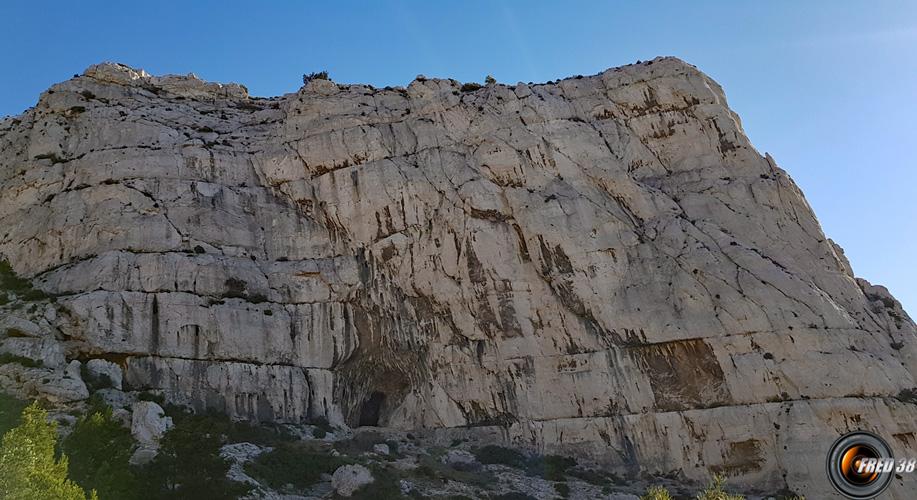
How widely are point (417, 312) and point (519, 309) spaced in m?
5.85

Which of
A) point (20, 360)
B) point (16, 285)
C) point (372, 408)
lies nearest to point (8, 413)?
point (20, 360)

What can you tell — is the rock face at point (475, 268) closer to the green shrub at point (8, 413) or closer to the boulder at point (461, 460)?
the boulder at point (461, 460)

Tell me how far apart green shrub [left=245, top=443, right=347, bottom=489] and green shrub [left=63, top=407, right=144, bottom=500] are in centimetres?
551

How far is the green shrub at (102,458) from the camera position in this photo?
2217 cm

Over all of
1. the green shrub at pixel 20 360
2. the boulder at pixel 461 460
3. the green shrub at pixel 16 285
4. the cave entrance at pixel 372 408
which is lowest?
the boulder at pixel 461 460

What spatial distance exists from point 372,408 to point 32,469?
27174 millimetres

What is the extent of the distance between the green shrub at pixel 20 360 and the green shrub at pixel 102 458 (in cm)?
924

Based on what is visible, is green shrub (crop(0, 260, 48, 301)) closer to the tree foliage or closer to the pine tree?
the tree foliage

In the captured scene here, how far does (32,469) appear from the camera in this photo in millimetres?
18453

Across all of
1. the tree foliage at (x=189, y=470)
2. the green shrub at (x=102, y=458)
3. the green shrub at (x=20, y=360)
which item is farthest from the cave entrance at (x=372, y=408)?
the green shrub at (x=102, y=458)

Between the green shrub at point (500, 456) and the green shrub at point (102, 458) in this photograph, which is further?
the green shrub at point (500, 456)

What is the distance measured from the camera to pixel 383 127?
1944 inches

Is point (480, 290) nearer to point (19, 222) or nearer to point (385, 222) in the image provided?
point (385, 222)

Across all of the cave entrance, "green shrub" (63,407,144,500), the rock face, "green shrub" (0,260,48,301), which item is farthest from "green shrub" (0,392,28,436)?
the cave entrance
